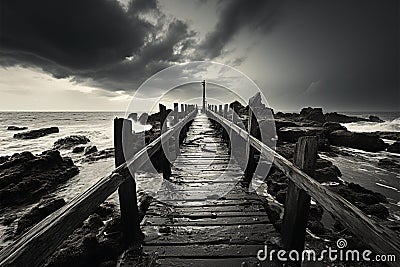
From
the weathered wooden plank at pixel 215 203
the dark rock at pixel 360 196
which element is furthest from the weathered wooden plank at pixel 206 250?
the dark rock at pixel 360 196

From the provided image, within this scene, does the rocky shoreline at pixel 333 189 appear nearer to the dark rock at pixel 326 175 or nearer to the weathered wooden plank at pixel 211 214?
the dark rock at pixel 326 175

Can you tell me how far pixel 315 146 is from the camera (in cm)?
240

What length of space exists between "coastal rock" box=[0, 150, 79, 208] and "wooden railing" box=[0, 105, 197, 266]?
4.99 metres

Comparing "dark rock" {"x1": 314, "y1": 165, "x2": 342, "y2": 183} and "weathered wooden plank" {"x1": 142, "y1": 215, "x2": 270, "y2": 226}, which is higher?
"weathered wooden plank" {"x1": 142, "y1": 215, "x2": 270, "y2": 226}

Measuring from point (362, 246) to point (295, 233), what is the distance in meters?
1.71

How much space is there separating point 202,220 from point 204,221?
0.05 metres

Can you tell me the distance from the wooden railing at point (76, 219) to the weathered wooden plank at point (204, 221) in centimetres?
47

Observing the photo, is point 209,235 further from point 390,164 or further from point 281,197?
point 390,164

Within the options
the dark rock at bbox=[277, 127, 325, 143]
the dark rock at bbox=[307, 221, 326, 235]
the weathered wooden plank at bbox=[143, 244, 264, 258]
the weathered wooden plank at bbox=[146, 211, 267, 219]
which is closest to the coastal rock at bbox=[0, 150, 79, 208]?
the weathered wooden plank at bbox=[146, 211, 267, 219]

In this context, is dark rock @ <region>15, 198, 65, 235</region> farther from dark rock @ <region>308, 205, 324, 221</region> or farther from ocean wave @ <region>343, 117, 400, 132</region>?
ocean wave @ <region>343, 117, 400, 132</region>

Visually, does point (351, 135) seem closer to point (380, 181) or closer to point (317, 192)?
point (380, 181)

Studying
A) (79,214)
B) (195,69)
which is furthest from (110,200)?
(195,69)

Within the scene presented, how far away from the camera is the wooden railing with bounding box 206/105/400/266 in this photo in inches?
54.9

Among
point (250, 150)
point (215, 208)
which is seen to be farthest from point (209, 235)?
point (250, 150)
